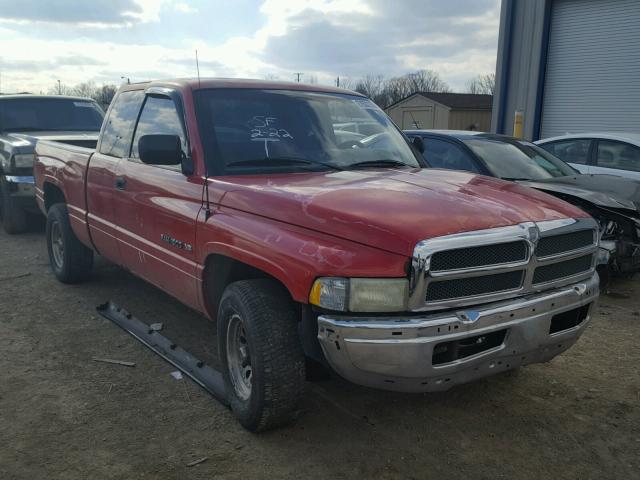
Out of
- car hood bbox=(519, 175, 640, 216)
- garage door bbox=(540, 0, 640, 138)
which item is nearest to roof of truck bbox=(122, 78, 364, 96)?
car hood bbox=(519, 175, 640, 216)

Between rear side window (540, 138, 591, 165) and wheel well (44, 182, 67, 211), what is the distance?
653 centimetres

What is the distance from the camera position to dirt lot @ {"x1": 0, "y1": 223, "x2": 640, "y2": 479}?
9.59ft

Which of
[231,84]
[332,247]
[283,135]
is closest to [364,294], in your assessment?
[332,247]

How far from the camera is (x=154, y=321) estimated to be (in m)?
5.04

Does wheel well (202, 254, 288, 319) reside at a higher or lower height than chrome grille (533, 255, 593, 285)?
lower

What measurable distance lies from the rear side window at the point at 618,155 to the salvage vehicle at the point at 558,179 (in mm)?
1500

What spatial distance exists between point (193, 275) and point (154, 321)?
156 centimetres

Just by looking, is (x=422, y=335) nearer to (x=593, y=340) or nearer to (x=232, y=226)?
(x=232, y=226)

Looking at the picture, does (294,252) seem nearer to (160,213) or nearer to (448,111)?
(160,213)

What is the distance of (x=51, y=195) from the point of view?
6.31 meters

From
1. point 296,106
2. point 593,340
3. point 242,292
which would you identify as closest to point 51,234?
point 296,106

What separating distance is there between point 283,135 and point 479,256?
5.49 ft

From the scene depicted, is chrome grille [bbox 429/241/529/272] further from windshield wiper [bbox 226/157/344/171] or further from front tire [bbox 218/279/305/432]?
windshield wiper [bbox 226/157/344/171]

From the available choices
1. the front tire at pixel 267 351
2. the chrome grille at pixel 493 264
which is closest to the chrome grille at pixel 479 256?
the chrome grille at pixel 493 264
